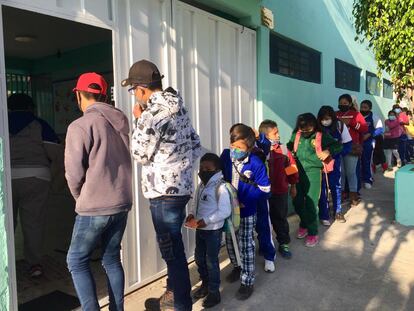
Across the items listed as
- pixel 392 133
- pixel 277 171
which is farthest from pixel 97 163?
pixel 392 133

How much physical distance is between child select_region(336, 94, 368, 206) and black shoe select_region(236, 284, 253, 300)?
12.0ft

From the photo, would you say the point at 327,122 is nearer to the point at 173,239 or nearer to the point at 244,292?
the point at 244,292

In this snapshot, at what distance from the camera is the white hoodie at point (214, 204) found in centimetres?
322

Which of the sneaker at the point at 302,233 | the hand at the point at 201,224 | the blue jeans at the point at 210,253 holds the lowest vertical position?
the sneaker at the point at 302,233

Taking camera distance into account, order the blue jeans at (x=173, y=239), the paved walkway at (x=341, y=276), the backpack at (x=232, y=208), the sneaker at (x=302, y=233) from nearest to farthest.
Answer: the blue jeans at (x=173, y=239) → the backpack at (x=232, y=208) → the paved walkway at (x=341, y=276) → the sneaker at (x=302, y=233)

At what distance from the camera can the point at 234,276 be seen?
3.91 metres

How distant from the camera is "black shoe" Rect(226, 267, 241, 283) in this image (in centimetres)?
388

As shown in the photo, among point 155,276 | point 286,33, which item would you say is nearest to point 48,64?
point 286,33

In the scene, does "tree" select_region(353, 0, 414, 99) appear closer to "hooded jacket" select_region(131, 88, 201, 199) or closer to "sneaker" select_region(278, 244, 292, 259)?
"sneaker" select_region(278, 244, 292, 259)

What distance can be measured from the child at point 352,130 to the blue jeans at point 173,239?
4410 millimetres

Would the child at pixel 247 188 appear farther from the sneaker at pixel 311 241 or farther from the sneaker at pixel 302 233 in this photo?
the sneaker at pixel 302 233

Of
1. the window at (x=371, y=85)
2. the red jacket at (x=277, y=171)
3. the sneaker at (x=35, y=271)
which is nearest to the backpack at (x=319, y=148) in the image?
the red jacket at (x=277, y=171)

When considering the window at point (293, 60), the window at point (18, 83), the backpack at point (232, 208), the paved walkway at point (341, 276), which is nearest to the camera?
the backpack at point (232, 208)

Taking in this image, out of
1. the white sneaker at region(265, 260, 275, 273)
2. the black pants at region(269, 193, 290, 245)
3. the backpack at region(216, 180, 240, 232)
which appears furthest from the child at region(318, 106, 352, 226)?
the backpack at region(216, 180, 240, 232)
